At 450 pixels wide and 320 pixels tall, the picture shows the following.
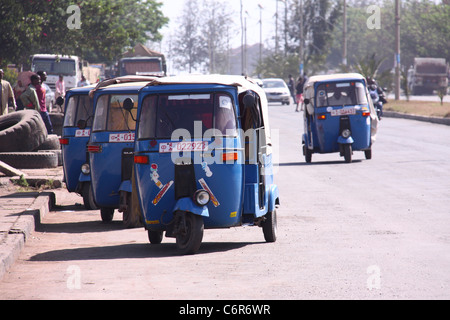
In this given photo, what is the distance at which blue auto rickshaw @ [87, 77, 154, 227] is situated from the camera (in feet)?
40.4

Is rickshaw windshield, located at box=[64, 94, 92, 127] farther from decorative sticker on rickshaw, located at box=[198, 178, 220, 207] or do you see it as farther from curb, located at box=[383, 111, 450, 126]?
curb, located at box=[383, 111, 450, 126]

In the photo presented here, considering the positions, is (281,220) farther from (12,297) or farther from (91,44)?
(91,44)

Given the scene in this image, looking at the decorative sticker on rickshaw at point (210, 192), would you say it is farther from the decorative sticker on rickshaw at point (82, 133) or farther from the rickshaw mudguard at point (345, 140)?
the rickshaw mudguard at point (345, 140)

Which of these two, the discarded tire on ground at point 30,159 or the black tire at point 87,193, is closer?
the black tire at point 87,193

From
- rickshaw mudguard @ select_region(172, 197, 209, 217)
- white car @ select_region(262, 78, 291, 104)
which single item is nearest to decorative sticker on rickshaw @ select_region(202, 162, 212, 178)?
rickshaw mudguard @ select_region(172, 197, 209, 217)

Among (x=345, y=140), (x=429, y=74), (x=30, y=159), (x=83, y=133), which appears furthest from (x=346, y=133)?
(x=429, y=74)

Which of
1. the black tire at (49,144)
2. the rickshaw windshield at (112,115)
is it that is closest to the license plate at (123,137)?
the rickshaw windshield at (112,115)

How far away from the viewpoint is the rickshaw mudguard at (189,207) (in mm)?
9438

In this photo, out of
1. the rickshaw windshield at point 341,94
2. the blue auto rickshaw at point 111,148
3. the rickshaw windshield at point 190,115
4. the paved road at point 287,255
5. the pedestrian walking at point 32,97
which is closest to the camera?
the paved road at point 287,255

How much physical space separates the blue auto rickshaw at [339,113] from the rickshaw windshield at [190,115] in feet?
36.7

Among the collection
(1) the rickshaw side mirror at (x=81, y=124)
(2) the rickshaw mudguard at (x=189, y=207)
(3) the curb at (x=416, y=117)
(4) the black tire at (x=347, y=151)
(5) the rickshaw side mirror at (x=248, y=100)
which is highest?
(5) the rickshaw side mirror at (x=248, y=100)

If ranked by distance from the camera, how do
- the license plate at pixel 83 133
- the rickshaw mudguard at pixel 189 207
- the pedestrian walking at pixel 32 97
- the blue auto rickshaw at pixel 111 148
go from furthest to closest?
the pedestrian walking at pixel 32 97, the license plate at pixel 83 133, the blue auto rickshaw at pixel 111 148, the rickshaw mudguard at pixel 189 207

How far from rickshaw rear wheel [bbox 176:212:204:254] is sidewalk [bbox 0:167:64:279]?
1.78 m

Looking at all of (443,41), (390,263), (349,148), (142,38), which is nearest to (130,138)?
(390,263)
